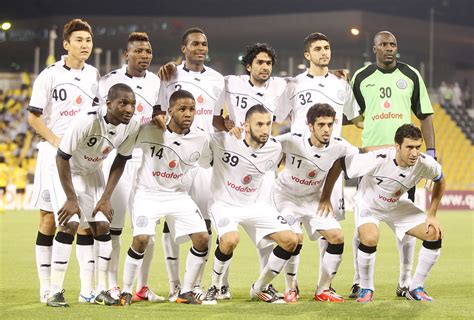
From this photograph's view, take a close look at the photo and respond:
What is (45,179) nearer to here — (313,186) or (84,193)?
(84,193)

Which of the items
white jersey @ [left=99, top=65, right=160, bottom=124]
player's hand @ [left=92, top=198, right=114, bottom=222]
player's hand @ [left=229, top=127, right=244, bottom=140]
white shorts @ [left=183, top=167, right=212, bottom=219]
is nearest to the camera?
player's hand @ [left=92, top=198, right=114, bottom=222]

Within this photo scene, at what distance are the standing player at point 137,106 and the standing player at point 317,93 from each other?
1.29 m

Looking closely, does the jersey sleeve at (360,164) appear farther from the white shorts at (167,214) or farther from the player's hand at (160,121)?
the player's hand at (160,121)

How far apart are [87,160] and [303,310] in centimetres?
225

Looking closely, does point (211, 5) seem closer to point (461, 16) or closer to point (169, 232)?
point (461, 16)

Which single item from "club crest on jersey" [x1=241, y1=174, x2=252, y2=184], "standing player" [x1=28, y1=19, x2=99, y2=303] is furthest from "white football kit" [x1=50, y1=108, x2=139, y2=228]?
"club crest on jersey" [x1=241, y1=174, x2=252, y2=184]

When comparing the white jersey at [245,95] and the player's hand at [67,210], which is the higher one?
the white jersey at [245,95]

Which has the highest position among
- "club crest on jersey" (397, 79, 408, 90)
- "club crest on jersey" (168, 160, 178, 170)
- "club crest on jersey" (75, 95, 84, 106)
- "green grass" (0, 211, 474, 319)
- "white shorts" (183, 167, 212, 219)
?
"club crest on jersey" (397, 79, 408, 90)

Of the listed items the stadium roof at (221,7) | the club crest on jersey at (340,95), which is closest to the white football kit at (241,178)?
the club crest on jersey at (340,95)

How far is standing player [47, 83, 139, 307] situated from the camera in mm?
7473

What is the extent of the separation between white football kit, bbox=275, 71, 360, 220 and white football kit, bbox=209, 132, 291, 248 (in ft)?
2.12

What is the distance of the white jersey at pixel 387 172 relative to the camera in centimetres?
828

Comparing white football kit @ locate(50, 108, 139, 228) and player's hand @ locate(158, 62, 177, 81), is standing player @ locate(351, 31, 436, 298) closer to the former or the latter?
player's hand @ locate(158, 62, 177, 81)

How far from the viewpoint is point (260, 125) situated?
805cm
